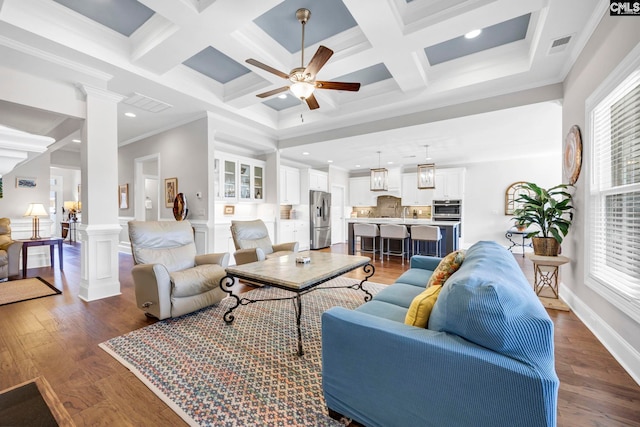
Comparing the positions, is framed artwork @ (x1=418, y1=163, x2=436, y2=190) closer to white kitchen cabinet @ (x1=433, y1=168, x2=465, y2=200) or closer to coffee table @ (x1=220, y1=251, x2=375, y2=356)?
white kitchen cabinet @ (x1=433, y1=168, x2=465, y2=200)

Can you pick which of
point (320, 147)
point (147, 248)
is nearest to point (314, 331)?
point (147, 248)

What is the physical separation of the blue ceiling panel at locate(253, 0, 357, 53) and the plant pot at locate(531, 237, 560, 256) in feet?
10.2

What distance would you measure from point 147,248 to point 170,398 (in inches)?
71.3

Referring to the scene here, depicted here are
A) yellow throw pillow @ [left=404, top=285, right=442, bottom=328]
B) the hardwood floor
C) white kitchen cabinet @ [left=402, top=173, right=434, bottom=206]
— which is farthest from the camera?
white kitchen cabinet @ [left=402, top=173, right=434, bottom=206]

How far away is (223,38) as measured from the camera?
270 cm

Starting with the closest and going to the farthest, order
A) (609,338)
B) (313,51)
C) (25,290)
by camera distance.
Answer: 1. (609,338)
2. (313,51)
3. (25,290)

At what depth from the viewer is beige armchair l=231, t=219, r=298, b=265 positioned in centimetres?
386

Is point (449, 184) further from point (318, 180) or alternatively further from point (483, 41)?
point (483, 41)

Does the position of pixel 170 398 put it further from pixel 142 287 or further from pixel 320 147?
pixel 320 147

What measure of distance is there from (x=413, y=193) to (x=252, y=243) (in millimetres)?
5825

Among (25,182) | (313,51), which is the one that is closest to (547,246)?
(313,51)

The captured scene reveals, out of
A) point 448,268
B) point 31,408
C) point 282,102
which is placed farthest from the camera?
point 282,102

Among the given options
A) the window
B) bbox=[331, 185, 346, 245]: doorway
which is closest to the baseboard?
the window

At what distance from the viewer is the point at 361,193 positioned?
931cm
